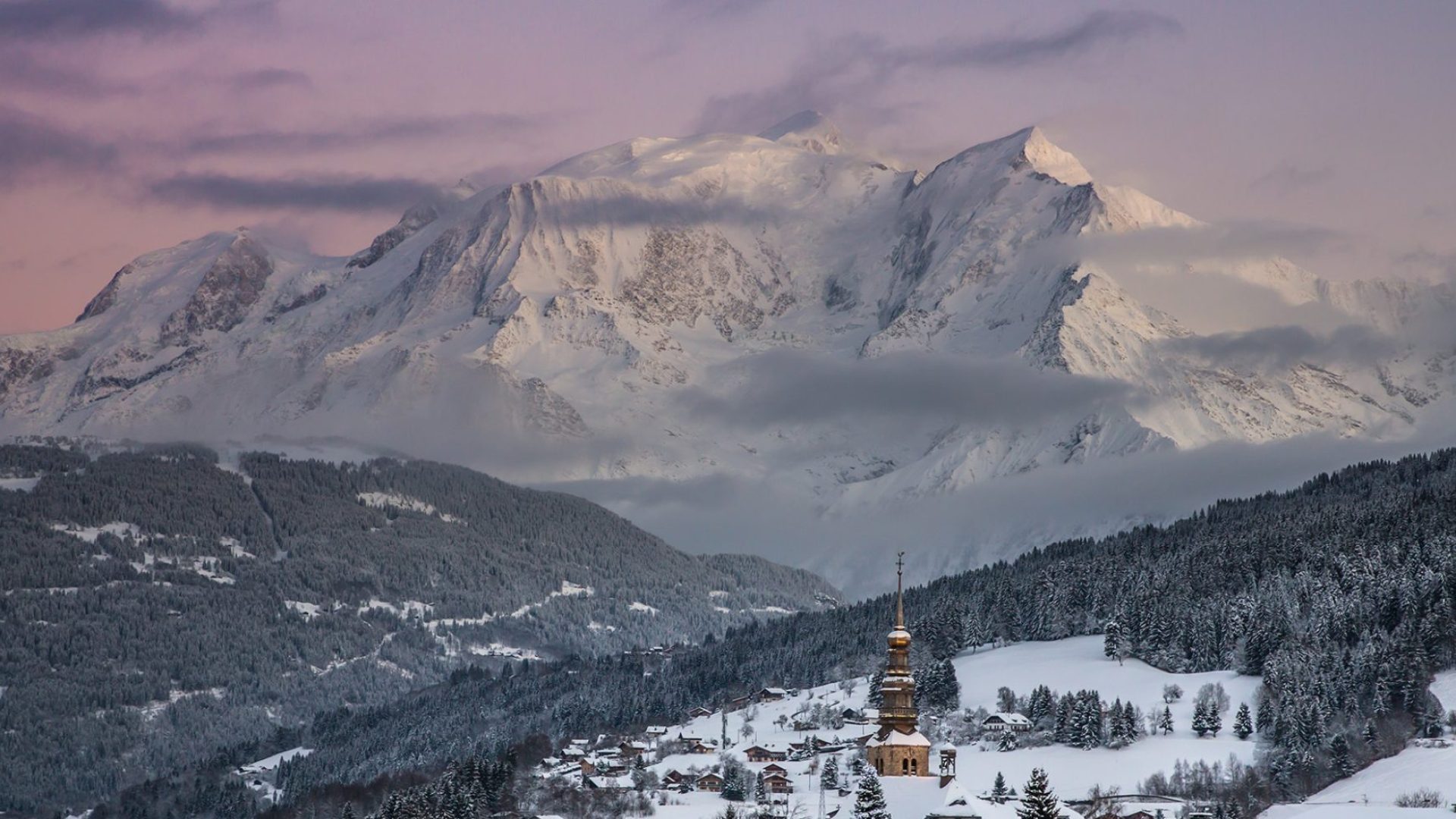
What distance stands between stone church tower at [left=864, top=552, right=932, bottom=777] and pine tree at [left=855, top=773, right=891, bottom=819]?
9.21 meters

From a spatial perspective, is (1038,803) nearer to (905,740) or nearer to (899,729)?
(905,740)

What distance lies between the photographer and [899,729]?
18362 cm

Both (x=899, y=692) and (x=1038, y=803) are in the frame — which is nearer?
(x=1038, y=803)

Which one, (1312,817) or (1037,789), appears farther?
(1312,817)

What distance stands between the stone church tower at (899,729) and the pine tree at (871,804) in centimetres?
921

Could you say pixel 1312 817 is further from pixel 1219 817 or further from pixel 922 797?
pixel 922 797

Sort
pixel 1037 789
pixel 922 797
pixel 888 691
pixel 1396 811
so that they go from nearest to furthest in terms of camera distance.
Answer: pixel 1037 789
pixel 922 797
pixel 888 691
pixel 1396 811

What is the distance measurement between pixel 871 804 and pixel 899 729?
16424mm

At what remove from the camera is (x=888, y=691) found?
184 m

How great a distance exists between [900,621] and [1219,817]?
1190 inches

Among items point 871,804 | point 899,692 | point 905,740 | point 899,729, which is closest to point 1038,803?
point 871,804

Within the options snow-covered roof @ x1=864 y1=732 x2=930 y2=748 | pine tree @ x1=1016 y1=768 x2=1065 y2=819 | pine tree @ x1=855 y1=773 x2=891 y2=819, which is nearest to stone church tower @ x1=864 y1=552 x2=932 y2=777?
snow-covered roof @ x1=864 y1=732 x2=930 y2=748

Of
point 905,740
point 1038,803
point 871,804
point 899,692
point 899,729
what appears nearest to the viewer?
point 1038,803

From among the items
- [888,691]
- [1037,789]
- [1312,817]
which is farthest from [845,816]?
[1037,789]
